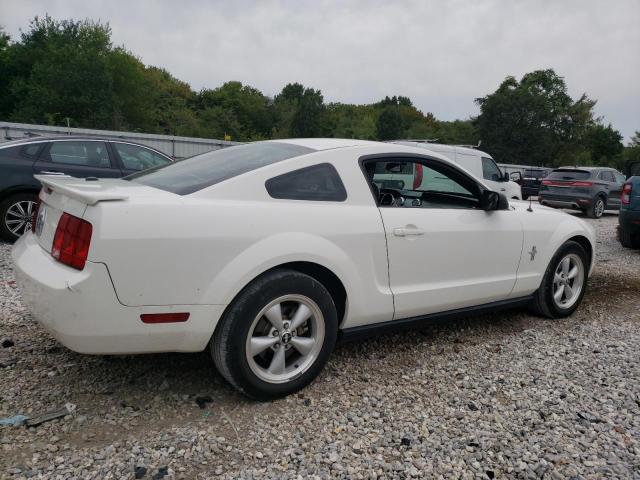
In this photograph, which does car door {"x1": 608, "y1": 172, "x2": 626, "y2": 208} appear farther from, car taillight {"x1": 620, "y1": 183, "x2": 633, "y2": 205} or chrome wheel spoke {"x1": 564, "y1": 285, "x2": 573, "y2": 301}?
chrome wheel spoke {"x1": 564, "y1": 285, "x2": 573, "y2": 301}

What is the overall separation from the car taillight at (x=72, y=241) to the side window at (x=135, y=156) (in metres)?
4.93

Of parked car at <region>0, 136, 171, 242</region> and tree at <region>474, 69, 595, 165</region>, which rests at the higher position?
tree at <region>474, 69, 595, 165</region>

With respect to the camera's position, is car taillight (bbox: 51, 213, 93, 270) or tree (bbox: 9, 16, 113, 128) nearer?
car taillight (bbox: 51, 213, 93, 270)

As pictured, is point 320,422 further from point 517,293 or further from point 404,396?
point 517,293

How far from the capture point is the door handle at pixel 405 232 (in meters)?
3.17

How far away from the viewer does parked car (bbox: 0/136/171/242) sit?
6.49m

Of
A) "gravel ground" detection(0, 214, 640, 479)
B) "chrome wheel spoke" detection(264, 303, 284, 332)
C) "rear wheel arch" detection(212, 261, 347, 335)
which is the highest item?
"rear wheel arch" detection(212, 261, 347, 335)

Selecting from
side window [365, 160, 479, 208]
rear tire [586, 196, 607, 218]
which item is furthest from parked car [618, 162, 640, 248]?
rear tire [586, 196, 607, 218]

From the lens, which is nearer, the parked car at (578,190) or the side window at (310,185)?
the side window at (310,185)

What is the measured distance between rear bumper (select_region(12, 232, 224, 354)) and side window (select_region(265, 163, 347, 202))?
29.7 inches

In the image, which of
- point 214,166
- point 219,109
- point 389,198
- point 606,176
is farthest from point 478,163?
point 219,109

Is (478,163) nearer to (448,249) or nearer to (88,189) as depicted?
(448,249)

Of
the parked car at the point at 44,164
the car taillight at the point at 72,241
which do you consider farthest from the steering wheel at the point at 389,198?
the parked car at the point at 44,164

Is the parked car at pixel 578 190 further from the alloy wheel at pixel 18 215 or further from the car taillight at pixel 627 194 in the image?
the alloy wheel at pixel 18 215
